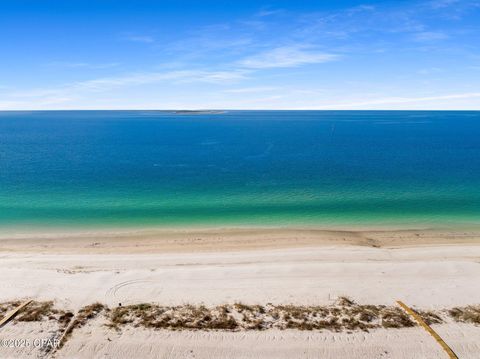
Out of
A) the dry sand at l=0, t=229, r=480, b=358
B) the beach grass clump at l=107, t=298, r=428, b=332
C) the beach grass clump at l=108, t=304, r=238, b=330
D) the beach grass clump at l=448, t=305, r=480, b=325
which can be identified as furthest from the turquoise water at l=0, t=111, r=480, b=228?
the beach grass clump at l=108, t=304, r=238, b=330

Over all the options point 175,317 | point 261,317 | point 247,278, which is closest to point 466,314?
point 261,317

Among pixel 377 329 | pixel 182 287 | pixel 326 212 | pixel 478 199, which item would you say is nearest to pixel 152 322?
pixel 182 287

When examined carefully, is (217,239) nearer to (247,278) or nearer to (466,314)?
(247,278)

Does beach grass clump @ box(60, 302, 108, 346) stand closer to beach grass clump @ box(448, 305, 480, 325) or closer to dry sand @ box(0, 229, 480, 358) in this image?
dry sand @ box(0, 229, 480, 358)

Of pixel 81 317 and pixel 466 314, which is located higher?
pixel 81 317

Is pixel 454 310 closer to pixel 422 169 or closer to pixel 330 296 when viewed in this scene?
pixel 330 296

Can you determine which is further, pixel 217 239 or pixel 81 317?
pixel 217 239
